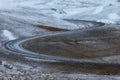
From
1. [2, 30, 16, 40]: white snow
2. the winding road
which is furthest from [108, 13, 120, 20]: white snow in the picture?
the winding road

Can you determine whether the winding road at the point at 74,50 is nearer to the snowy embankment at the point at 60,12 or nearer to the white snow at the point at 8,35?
the white snow at the point at 8,35

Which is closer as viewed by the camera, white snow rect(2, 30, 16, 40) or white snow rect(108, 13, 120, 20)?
white snow rect(2, 30, 16, 40)

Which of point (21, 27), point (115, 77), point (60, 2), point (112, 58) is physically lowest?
point (115, 77)

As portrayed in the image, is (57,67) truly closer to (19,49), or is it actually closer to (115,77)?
(115,77)

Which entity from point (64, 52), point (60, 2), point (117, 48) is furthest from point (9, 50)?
point (60, 2)

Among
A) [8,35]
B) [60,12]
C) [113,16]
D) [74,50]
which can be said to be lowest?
[74,50]

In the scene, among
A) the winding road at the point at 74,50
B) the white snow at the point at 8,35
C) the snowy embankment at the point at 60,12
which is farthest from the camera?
the snowy embankment at the point at 60,12

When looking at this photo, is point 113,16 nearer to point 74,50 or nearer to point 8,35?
point 8,35

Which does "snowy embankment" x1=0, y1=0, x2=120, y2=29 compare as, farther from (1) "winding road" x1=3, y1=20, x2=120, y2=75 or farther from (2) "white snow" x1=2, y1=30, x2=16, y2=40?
(1) "winding road" x1=3, y1=20, x2=120, y2=75

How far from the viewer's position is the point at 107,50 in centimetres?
4034

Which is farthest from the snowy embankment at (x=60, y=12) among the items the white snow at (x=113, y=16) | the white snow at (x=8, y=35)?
the white snow at (x=8, y=35)

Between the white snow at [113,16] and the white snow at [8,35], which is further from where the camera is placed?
the white snow at [113,16]

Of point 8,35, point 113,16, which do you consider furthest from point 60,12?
point 8,35

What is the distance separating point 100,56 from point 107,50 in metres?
4.36
